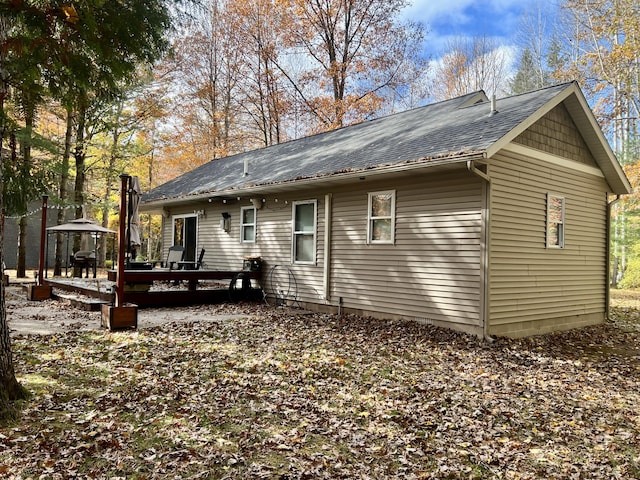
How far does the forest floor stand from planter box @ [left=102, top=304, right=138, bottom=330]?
6.8 inches

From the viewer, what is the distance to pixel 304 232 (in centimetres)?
1109

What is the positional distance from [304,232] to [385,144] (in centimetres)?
271

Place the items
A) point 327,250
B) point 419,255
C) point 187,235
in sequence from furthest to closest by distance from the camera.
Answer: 1. point 187,235
2. point 327,250
3. point 419,255

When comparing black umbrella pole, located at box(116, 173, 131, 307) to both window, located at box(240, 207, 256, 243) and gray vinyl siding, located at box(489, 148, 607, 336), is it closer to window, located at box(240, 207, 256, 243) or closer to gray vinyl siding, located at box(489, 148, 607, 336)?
window, located at box(240, 207, 256, 243)

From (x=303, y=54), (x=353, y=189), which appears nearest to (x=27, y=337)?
(x=353, y=189)

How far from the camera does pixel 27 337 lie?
669 cm

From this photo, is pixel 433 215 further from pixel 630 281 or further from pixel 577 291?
pixel 630 281

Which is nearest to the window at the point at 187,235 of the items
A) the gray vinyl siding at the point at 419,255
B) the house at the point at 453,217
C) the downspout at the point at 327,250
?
the house at the point at 453,217

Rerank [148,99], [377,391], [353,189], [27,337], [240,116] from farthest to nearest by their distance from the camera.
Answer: [240,116], [148,99], [353,189], [27,337], [377,391]

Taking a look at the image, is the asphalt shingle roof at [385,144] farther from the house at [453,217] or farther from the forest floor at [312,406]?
the forest floor at [312,406]

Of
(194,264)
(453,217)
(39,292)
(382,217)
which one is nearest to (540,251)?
(453,217)

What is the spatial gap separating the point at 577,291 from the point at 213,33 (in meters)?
21.4

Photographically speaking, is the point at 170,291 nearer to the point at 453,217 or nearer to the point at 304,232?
the point at 304,232

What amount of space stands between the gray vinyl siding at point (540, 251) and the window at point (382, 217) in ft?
6.41
